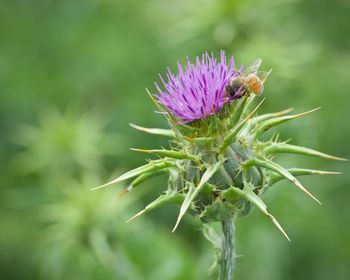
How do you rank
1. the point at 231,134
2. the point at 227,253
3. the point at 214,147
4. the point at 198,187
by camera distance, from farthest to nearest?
the point at 227,253 → the point at 214,147 → the point at 231,134 → the point at 198,187

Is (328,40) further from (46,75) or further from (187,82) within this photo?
(187,82)

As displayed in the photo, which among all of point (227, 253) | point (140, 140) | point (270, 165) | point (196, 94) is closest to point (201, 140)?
point (196, 94)

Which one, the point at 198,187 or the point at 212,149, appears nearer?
the point at 198,187

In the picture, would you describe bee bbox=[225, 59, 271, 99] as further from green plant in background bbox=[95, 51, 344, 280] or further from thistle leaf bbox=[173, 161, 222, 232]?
thistle leaf bbox=[173, 161, 222, 232]

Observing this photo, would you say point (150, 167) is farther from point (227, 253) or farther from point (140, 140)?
point (140, 140)

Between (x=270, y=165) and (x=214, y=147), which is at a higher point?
(x=214, y=147)

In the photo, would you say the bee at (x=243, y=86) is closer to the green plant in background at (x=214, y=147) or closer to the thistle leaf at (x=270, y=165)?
the green plant in background at (x=214, y=147)
